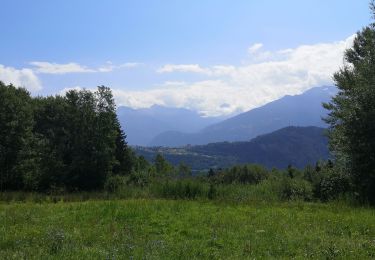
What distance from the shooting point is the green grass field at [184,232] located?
391 inches

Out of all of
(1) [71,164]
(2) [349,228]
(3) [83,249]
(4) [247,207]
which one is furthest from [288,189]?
(1) [71,164]

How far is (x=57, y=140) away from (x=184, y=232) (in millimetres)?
47718

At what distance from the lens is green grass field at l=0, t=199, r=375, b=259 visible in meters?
9.93

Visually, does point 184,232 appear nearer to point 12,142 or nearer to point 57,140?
point 12,142

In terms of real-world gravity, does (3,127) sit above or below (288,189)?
above

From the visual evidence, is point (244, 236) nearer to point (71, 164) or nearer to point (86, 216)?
point (86, 216)

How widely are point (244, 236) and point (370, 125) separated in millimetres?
12252

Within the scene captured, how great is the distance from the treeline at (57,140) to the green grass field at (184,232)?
29.8m

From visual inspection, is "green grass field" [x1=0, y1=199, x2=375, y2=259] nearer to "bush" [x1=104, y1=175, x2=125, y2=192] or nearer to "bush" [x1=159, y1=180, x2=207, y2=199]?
"bush" [x1=159, y1=180, x2=207, y2=199]

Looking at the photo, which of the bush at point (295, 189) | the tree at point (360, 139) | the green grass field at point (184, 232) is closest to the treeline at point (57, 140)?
the bush at point (295, 189)

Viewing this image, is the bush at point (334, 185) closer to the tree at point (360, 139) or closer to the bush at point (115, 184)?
the tree at point (360, 139)

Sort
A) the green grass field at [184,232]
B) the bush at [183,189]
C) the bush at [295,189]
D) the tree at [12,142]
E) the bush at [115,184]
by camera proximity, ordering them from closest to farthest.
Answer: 1. the green grass field at [184,232]
2. the bush at [183,189]
3. the bush at [295,189]
4. the bush at [115,184]
5. the tree at [12,142]

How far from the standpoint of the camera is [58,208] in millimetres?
18031

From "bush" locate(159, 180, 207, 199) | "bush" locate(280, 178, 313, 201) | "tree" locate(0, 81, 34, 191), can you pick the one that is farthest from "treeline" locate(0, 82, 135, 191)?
"bush" locate(280, 178, 313, 201)
